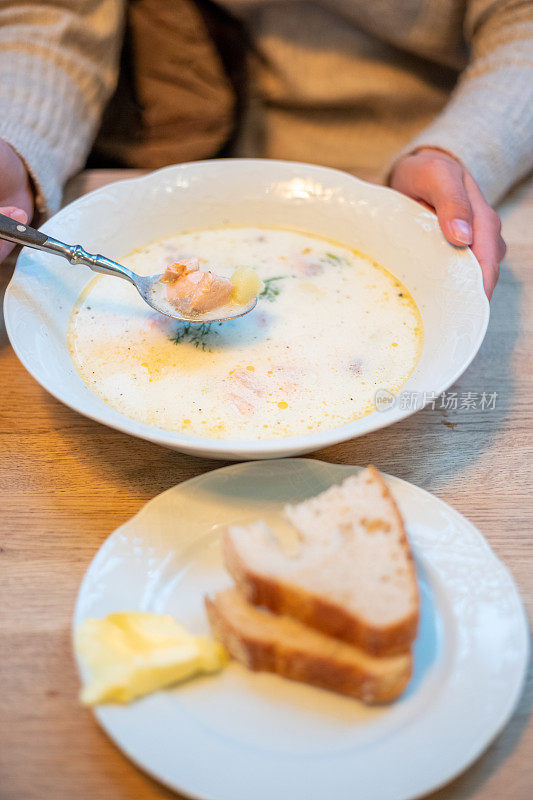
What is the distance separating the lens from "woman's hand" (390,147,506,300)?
A: 1.31 metres

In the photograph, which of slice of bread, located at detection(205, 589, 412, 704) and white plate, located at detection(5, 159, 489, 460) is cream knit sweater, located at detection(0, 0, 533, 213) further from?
slice of bread, located at detection(205, 589, 412, 704)

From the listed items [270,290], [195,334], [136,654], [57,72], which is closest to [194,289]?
[195,334]

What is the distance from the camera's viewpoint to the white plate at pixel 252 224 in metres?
0.98

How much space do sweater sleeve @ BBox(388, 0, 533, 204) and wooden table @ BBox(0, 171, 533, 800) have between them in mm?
395

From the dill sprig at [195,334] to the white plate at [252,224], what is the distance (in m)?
0.20

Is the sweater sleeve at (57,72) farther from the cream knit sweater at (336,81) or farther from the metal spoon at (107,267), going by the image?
the metal spoon at (107,267)

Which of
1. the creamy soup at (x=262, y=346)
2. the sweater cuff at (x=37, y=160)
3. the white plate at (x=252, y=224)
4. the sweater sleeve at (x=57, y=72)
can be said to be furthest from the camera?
the sweater sleeve at (x=57, y=72)

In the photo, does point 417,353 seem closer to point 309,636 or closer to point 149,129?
point 309,636

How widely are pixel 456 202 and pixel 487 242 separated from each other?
10 centimetres

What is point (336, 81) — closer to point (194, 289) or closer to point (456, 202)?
point (456, 202)

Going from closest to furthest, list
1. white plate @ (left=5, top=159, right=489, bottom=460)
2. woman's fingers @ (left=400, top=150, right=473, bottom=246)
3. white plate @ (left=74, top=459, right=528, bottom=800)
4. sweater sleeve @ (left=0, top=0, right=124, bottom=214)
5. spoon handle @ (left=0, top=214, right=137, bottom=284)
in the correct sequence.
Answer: white plate @ (left=74, top=459, right=528, bottom=800) < white plate @ (left=5, top=159, right=489, bottom=460) < spoon handle @ (left=0, top=214, right=137, bottom=284) < woman's fingers @ (left=400, top=150, right=473, bottom=246) < sweater sleeve @ (left=0, top=0, right=124, bottom=214)

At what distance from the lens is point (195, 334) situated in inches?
49.7

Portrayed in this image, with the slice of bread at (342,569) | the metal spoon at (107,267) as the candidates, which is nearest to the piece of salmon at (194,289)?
the metal spoon at (107,267)

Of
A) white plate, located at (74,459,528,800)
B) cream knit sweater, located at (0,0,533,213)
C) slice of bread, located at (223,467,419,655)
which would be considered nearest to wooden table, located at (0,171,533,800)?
white plate, located at (74,459,528,800)
